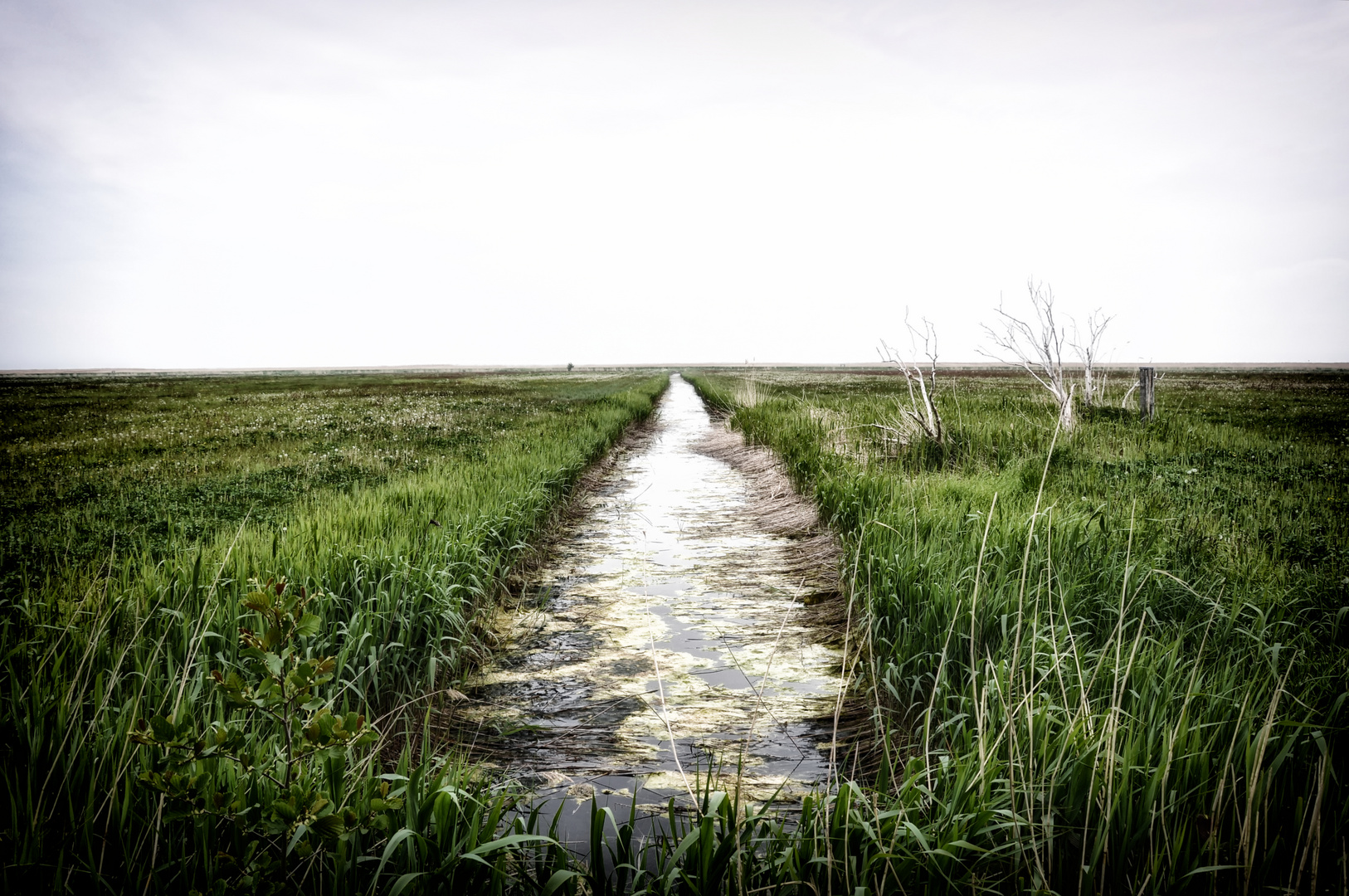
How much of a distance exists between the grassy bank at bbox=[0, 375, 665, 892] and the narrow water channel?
53 cm

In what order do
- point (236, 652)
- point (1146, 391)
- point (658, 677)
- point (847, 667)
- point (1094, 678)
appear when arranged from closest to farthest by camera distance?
point (1094, 678) → point (658, 677) → point (236, 652) → point (847, 667) → point (1146, 391)

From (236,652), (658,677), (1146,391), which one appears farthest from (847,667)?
(1146,391)

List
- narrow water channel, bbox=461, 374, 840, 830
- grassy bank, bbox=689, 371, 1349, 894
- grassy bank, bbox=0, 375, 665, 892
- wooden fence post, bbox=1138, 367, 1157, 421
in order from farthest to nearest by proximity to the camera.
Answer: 1. wooden fence post, bbox=1138, 367, 1157, 421
2. narrow water channel, bbox=461, 374, 840, 830
3. grassy bank, bbox=689, 371, 1349, 894
4. grassy bank, bbox=0, 375, 665, 892

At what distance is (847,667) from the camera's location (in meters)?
4.99

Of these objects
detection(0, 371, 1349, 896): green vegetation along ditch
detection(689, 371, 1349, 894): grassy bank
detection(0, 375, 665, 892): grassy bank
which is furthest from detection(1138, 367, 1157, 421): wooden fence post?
detection(0, 375, 665, 892): grassy bank

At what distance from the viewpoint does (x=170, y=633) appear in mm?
3781

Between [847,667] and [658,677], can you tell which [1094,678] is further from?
[847,667]

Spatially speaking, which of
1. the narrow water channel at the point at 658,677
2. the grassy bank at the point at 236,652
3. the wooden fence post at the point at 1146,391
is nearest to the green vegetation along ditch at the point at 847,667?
the grassy bank at the point at 236,652

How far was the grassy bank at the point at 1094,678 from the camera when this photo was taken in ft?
7.64

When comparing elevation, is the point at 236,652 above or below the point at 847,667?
above

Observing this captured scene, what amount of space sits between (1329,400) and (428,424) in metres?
33.2

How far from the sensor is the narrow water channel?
3578 millimetres

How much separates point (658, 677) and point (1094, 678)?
199 cm

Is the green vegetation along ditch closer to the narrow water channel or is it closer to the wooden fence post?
the narrow water channel
